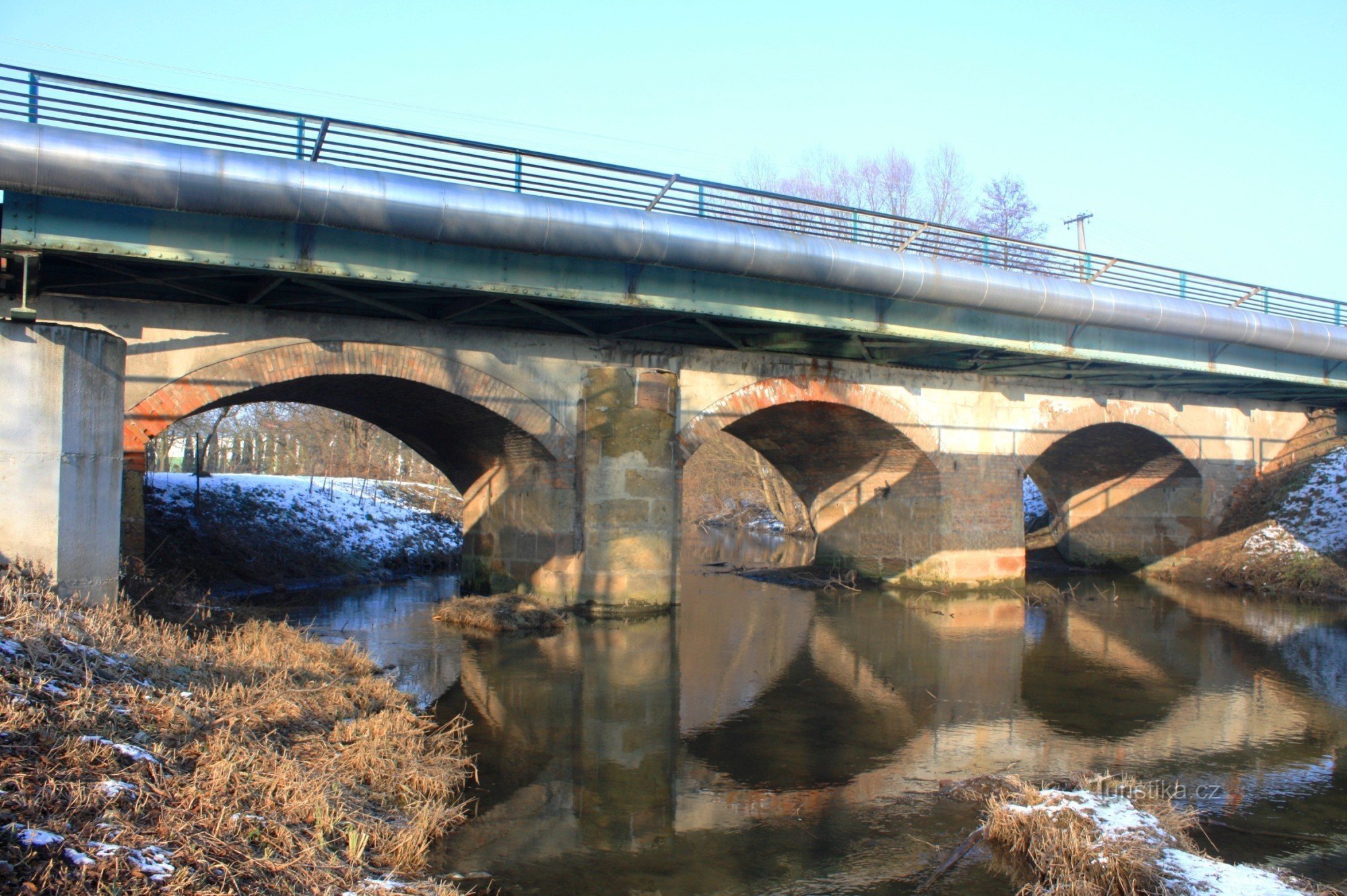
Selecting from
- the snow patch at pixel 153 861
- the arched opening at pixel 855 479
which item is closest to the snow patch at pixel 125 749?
the snow patch at pixel 153 861

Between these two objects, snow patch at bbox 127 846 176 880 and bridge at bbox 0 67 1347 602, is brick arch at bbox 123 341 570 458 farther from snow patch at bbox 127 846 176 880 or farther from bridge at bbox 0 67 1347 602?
snow patch at bbox 127 846 176 880

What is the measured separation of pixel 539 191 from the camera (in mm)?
11984

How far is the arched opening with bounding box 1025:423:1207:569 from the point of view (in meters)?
21.0

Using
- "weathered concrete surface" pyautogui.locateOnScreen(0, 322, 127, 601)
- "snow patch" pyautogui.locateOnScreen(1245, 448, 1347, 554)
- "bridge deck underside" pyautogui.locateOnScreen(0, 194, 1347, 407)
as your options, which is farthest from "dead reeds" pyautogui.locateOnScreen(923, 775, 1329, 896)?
"snow patch" pyautogui.locateOnScreen(1245, 448, 1347, 554)

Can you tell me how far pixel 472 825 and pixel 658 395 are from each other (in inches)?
346

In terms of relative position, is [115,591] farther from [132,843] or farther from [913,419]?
[913,419]

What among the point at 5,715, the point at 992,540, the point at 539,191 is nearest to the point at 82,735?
the point at 5,715

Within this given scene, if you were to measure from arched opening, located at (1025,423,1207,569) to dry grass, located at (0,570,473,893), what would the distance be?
17431 millimetres

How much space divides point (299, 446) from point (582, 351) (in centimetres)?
3148

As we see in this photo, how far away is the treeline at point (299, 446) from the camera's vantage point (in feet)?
110

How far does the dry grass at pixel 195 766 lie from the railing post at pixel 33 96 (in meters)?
4.93

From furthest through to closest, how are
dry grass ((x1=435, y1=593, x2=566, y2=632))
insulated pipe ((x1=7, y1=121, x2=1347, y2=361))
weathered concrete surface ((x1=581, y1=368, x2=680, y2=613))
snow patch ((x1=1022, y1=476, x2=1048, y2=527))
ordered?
snow patch ((x1=1022, y1=476, x2=1048, y2=527)), weathered concrete surface ((x1=581, y1=368, x2=680, y2=613)), dry grass ((x1=435, y1=593, x2=566, y2=632)), insulated pipe ((x1=7, y1=121, x2=1347, y2=361))

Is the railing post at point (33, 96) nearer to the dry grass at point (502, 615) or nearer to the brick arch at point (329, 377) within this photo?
the brick arch at point (329, 377)

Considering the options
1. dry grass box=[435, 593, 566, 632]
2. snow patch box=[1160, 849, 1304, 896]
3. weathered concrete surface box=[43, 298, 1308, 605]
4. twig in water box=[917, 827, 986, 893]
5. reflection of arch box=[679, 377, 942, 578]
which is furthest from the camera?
reflection of arch box=[679, 377, 942, 578]
